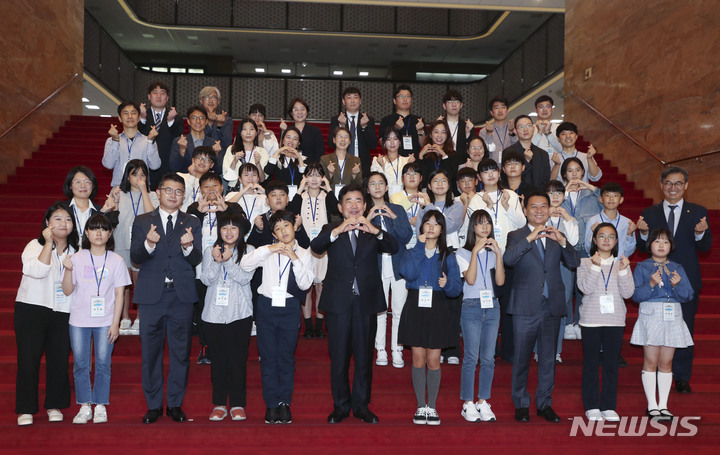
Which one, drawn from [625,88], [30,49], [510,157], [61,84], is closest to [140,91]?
[61,84]

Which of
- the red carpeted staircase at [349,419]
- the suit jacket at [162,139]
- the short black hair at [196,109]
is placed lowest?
the red carpeted staircase at [349,419]

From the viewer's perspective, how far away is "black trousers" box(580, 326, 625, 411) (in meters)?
Answer: 4.52

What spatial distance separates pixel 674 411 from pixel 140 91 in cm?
1331

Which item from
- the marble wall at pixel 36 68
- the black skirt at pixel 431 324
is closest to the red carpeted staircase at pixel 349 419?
the black skirt at pixel 431 324

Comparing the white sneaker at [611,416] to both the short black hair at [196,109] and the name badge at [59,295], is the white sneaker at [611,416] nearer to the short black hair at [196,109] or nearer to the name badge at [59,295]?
the name badge at [59,295]

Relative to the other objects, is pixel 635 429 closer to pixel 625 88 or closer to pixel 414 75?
pixel 625 88

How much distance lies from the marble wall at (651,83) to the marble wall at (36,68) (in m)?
8.38

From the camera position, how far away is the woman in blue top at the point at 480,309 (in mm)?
4449

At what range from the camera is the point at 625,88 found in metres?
9.34

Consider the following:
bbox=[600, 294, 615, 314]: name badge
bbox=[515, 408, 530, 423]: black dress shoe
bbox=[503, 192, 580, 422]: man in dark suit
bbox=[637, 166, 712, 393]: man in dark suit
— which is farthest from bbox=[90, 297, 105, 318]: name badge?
bbox=[637, 166, 712, 393]: man in dark suit

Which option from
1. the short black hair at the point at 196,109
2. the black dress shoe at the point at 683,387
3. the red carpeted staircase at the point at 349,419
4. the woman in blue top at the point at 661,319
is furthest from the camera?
the short black hair at the point at 196,109

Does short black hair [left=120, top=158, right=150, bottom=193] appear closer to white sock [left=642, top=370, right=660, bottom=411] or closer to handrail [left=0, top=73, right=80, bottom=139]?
handrail [left=0, top=73, right=80, bottom=139]

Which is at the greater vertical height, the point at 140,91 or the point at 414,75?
the point at 414,75

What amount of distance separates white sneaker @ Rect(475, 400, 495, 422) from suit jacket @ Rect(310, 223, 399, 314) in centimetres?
96
